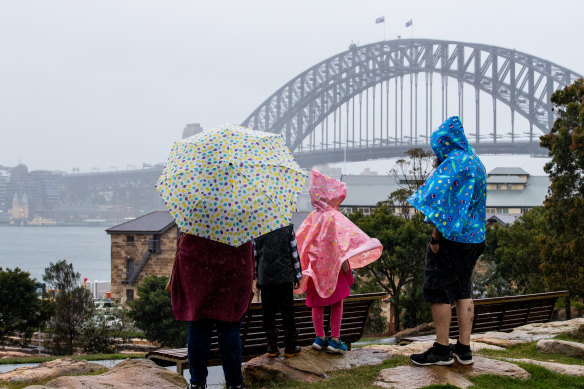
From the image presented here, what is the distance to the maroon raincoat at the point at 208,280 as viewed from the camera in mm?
3525

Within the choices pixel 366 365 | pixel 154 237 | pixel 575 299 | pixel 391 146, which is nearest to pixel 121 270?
pixel 154 237

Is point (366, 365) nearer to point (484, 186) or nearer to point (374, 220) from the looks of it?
point (484, 186)

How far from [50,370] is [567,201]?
583 inches

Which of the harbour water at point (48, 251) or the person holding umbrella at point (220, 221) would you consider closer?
the person holding umbrella at point (220, 221)

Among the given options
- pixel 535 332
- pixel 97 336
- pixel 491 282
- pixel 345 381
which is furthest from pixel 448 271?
pixel 491 282

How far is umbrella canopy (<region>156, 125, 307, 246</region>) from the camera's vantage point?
3.41m

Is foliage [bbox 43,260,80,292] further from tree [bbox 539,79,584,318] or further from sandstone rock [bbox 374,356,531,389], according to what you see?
sandstone rock [bbox 374,356,531,389]

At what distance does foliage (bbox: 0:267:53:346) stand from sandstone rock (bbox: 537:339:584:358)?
67.9 ft

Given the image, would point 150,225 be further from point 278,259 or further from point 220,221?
point 220,221

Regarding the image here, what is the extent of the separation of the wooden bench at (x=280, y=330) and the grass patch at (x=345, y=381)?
594mm

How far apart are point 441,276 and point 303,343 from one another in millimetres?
1687

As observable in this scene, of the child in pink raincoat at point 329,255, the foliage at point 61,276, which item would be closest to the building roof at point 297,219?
the foliage at point 61,276

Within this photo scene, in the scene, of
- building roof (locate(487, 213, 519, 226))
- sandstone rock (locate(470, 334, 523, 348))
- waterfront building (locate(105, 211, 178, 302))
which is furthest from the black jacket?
waterfront building (locate(105, 211, 178, 302))

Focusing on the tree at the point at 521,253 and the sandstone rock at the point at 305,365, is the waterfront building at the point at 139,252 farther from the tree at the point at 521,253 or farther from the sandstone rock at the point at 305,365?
the sandstone rock at the point at 305,365
